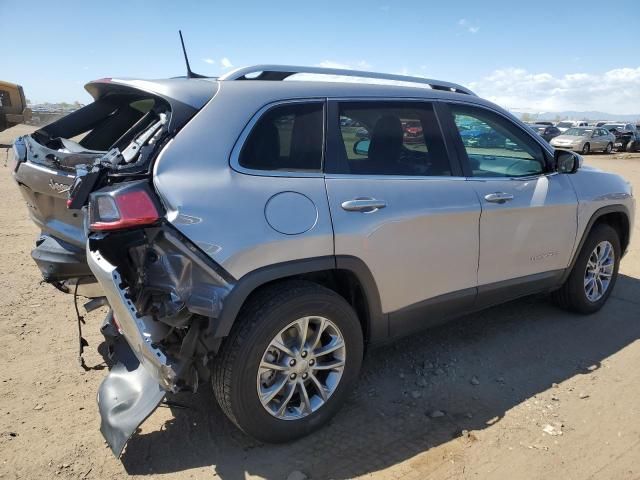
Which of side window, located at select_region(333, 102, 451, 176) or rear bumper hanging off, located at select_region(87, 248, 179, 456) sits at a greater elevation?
side window, located at select_region(333, 102, 451, 176)

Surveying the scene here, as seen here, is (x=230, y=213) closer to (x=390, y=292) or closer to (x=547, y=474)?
(x=390, y=292)

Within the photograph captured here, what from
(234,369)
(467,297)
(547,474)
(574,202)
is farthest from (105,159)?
(574,202)

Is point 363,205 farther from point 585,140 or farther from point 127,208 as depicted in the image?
point 585,140

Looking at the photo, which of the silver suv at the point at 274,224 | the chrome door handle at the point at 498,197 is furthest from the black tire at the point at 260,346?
the chrome door handle at the point at 498,197

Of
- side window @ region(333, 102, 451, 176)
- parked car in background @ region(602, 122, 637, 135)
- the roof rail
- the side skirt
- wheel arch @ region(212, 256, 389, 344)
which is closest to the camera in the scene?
wheel arch @ region(212, 256, 389, 344)

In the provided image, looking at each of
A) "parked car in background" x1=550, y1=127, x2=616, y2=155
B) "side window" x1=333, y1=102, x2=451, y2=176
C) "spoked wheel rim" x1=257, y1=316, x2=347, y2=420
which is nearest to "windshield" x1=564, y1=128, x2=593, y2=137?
"parked car in background" x1=550, y1=127, x2=616, y2=155

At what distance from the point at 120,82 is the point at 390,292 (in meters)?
2.03

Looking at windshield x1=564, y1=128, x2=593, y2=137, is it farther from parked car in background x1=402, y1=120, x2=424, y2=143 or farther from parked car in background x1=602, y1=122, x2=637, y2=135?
parked car in background x1=402, y1=120, x2=424, y2=143

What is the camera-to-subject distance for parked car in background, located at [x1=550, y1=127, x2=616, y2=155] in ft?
89.0

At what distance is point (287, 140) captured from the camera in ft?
8.93

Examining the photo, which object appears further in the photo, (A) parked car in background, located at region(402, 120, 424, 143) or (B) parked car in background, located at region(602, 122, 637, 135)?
(B) parked car in background, located at region(602, 122, 637, 135)

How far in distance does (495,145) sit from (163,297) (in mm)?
2724

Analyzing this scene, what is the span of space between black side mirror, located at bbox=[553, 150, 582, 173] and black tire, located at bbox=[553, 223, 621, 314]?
74cm

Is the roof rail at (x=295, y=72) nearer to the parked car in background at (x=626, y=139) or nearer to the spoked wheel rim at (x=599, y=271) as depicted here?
the spoked wheel rim at (x=599, y=271)
